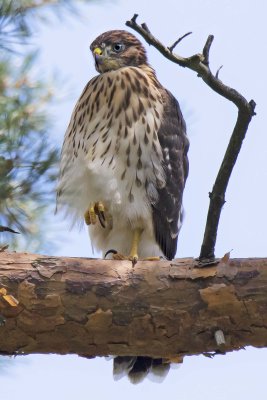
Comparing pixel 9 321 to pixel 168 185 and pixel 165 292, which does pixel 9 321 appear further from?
pixel 168 185

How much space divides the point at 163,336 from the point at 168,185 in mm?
1520

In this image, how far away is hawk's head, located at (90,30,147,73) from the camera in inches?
246

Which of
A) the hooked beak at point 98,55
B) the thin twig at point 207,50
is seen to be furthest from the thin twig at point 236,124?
the hooked beak at point 98,55

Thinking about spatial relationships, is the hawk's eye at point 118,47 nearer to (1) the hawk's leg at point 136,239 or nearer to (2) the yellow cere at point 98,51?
(2) the yellow cere at point 98,51

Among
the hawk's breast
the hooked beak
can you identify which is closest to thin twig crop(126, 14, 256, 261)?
the hawk's breast

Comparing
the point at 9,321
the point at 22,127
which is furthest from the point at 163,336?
the point at 22,127

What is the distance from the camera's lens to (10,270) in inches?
174

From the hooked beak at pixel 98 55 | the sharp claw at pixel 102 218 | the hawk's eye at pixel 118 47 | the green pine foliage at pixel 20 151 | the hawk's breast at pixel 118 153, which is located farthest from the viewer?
the hawk's eye at pixel 118 47

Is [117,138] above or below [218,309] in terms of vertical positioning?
above

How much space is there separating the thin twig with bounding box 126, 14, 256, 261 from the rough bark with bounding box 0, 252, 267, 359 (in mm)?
149

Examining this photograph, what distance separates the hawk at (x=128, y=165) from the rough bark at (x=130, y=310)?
1.03 metres

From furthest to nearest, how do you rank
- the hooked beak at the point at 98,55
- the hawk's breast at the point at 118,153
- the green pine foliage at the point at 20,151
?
1. the hooked beak at the point at 98,55
2. the hawk's breast at the point at 118,153
3. the green pine foliage at the point at 20,151

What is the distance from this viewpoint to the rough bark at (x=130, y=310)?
4336mm

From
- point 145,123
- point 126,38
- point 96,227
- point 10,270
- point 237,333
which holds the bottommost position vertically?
point 237,333
